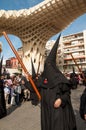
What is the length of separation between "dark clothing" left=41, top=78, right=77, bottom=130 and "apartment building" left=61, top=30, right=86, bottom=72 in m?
54.0

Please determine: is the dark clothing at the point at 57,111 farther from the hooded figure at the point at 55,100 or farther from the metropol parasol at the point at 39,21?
Result: the metropol parasol at the point at 39,21

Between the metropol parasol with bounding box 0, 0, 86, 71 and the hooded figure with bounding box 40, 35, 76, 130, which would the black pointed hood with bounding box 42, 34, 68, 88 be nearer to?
the hooded figure with bounding box 40, 35, 76, 130

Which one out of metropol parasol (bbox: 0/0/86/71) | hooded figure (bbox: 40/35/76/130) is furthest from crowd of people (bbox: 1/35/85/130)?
metropol parasol (bbox: 0/0/86/71)

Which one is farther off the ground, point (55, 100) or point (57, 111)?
point (55, 100)

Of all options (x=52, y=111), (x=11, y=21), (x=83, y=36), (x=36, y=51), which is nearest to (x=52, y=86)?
(x=52, y=111)

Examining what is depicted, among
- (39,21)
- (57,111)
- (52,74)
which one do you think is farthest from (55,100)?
(39,21)

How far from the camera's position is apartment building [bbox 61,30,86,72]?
6038 centimetres

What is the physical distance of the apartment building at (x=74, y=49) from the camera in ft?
198

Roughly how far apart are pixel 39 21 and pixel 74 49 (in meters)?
28.8

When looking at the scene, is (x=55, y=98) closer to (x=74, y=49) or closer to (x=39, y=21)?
(x=39, y=21)

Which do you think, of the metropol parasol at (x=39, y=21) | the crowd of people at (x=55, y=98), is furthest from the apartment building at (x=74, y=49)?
the crowd of people at (x=55, y=98)

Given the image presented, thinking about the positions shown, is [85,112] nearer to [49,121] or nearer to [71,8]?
[49,121]

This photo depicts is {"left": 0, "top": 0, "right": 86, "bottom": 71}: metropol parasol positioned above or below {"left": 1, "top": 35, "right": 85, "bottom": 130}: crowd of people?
above

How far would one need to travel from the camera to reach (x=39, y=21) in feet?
122
